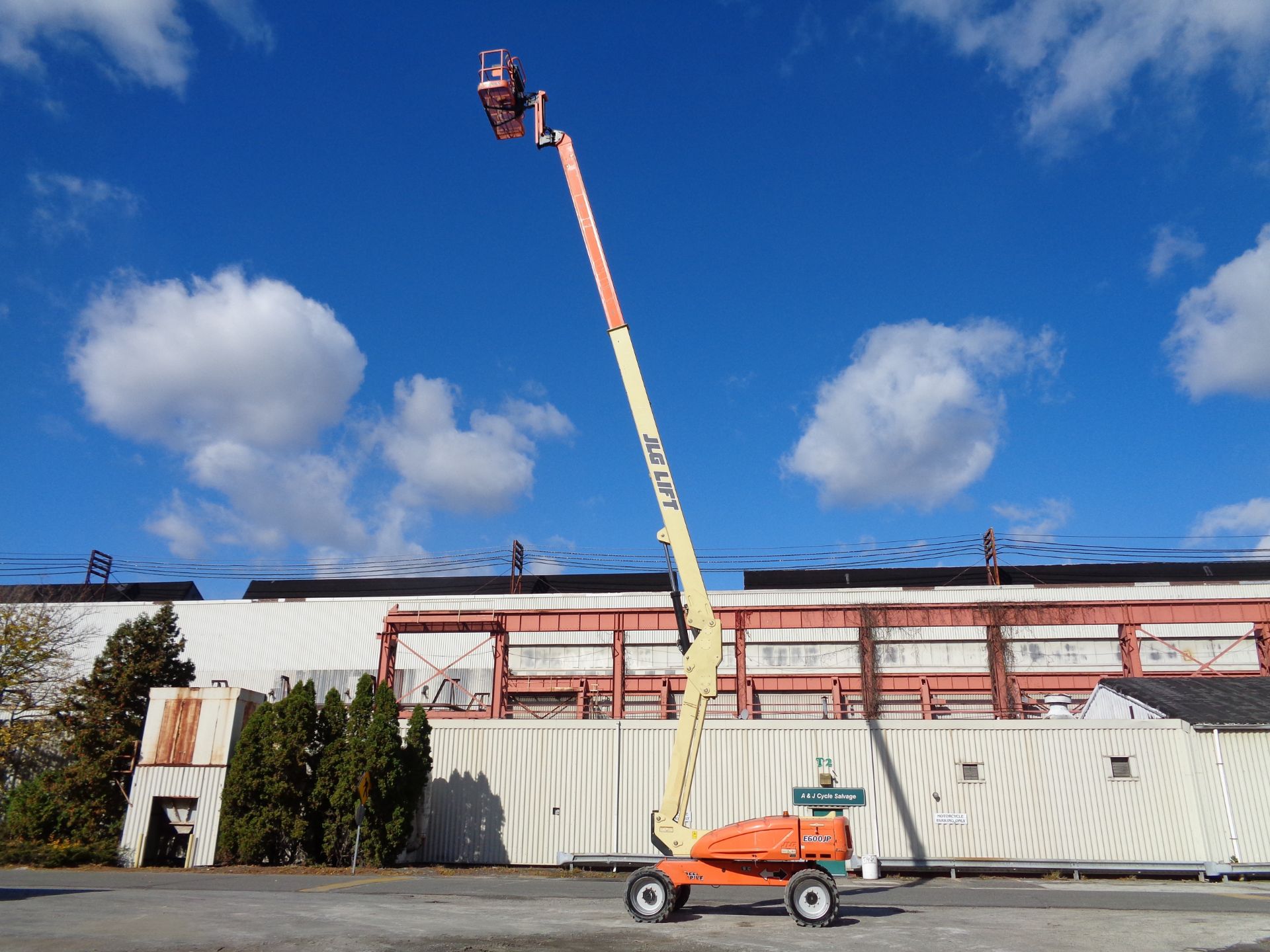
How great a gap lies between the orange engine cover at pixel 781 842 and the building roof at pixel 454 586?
38.2 m

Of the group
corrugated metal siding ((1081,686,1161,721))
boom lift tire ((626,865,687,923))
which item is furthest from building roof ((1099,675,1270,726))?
boom lift tire ((626,865,687,923))

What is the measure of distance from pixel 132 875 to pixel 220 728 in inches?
178

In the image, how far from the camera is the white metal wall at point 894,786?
21.8 m

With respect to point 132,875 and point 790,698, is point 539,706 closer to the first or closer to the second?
point 790,698

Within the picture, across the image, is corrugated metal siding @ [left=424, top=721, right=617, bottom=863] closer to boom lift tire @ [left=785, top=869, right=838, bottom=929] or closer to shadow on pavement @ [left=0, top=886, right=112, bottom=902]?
shadow on pavement @ [left=0, top=886, right=112, bottom=902]

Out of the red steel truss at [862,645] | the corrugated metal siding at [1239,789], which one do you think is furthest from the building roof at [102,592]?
the corrugated metal siding at [1239,789]

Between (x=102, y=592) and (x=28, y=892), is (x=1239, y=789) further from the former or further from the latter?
(x=102, y=592)

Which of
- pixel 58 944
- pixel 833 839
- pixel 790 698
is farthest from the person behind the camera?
pixel 790 698

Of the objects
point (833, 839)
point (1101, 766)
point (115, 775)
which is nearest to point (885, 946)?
point (833, 839)

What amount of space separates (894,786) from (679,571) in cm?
1235

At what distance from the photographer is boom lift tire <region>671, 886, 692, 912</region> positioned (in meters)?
13.7

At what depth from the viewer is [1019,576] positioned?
51.7 metres

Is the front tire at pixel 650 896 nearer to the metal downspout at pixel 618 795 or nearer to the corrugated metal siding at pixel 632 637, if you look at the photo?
the metal downspout at pixel 618 795

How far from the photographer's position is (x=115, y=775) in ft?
88.7
